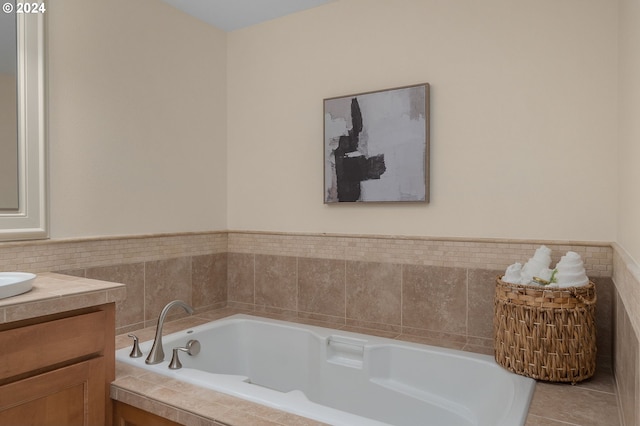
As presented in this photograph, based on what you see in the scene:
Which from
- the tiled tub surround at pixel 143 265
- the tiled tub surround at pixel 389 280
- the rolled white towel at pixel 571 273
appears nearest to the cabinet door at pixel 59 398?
the tiled tub surround at pixel 143 265

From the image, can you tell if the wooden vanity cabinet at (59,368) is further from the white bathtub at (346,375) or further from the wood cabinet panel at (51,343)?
the white bathtub at (346,375)

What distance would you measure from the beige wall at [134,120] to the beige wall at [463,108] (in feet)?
0.90

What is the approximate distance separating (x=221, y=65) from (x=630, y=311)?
2654 mm

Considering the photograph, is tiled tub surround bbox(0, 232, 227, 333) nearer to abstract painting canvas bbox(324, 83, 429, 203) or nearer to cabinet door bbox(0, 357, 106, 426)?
cabinet door bbox(0, 357, 106, 426)

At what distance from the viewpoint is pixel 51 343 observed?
1.51m

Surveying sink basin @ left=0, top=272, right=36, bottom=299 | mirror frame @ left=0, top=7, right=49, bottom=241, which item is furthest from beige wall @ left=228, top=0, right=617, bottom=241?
sink basin @ left=0, top=272, right=36, bottom=299

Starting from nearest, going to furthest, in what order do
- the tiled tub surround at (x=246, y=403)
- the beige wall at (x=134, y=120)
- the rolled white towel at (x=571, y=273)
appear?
the tiled tub surround at (x=246, y=403)
the rolled white towel at (x=571, y=273)
the beige wall at (x=134, y=120)

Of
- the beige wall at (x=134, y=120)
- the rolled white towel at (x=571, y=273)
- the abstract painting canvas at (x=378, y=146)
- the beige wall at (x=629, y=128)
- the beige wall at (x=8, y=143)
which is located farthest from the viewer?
the abstract painting canvas at (x=378, y=146)

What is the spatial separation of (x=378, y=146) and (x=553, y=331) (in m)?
1.24

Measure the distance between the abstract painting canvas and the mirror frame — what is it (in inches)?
56.2

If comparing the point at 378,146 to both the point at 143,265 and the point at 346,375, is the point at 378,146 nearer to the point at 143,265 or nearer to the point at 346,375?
the point at 346,375

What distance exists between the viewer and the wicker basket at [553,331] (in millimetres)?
1599

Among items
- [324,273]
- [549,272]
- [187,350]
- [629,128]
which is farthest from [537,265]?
[187,350]

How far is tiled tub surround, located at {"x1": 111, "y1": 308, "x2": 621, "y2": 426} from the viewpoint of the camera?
1390 millimetres
